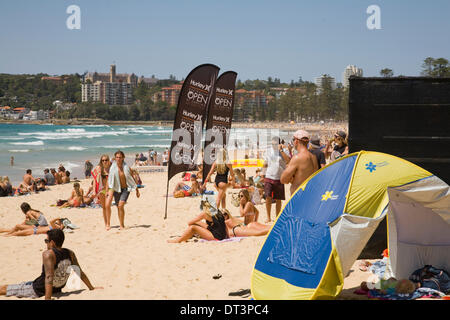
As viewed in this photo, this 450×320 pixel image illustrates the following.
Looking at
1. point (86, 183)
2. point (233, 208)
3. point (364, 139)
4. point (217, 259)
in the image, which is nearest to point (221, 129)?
point (233, 208)

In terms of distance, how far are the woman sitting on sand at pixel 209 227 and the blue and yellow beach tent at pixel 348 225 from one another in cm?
239

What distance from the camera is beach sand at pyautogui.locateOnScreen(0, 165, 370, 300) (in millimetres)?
5543

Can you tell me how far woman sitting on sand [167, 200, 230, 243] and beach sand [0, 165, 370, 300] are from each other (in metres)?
0.14

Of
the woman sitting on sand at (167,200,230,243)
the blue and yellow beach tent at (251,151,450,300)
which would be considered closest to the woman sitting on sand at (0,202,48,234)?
the woman sitting on sand at (167,200,230,243)

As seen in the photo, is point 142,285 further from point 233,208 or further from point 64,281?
point 233,208

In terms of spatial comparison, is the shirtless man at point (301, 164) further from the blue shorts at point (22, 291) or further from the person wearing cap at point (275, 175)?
the blue shorts at point (22, 291)

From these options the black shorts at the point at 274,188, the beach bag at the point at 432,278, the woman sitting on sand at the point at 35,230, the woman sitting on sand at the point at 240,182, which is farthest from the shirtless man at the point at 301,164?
the woman sitting on sand at the point at 240,182

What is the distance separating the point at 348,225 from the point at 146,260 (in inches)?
127

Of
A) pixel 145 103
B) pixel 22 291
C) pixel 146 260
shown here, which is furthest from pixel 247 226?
pixel 145 103

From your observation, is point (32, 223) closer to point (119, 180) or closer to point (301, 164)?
point (119, 180)

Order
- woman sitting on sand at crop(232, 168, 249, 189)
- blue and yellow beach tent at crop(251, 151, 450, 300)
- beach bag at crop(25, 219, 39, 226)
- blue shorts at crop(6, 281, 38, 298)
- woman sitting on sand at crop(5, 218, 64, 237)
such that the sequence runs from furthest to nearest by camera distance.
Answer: woman sitting on sand at crop(232, 168, 249, 189) < beach bag at crop(25, 219, 39, 226) < woman sitting on sand at crop(5, 218, 64, 237) < blue shorts at crop(6, 281, 38, 298) < blue and yellow beach tent at crop(251, 151, 450, 300)

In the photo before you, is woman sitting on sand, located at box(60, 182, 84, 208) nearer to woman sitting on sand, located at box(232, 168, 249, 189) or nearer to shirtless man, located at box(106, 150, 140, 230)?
shirtless man, located at box(106, 150, 140, 230)
